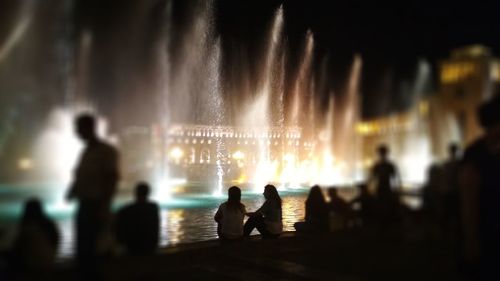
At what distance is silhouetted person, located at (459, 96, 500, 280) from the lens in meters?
3.69

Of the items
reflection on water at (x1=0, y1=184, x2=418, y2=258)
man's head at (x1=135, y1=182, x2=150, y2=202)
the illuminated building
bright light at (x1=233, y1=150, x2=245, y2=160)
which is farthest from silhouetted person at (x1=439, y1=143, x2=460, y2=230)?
bright light at (x1=233, y1=150, x2=245, y2=160)

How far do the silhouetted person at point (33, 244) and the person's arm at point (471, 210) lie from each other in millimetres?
4627

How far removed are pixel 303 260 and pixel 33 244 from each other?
12.6ft

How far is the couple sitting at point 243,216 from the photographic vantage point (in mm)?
8906

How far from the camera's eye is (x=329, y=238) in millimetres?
9414

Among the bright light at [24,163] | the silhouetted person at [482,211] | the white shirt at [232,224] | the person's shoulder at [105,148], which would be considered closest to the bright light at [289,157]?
the white shirt at [232,224]

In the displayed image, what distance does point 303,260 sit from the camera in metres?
7.90

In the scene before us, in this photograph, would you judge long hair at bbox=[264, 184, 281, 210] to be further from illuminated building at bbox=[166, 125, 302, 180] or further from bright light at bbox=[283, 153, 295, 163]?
bright light at bbox=[283, 153, 295, 163]

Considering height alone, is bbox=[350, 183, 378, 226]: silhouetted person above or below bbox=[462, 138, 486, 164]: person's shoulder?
below

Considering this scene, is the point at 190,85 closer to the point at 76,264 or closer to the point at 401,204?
the point at 401,204

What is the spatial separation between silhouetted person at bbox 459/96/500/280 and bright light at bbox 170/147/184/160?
2110 centimetres

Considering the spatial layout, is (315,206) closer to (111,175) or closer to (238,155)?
(111,175)

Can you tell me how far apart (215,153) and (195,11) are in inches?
195

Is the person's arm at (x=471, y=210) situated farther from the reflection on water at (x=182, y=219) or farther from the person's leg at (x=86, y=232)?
the reflection on water at (x=182, y=219)
